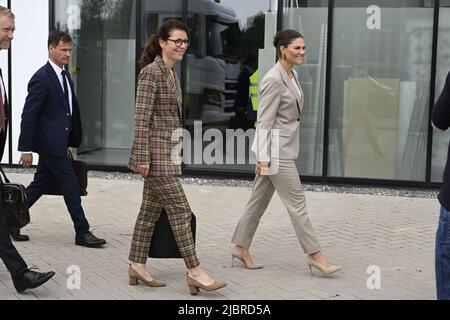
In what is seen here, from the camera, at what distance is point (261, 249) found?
253 inches

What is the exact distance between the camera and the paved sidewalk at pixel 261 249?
5.09 metres

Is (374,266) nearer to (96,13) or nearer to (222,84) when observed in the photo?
(222,84)

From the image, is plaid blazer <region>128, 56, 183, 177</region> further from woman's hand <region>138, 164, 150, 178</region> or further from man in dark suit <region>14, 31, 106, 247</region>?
man in dark suit <region>14, 31, 106, 247</region>

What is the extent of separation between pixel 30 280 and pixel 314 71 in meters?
6.20

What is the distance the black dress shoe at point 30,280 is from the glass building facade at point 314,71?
564 cm

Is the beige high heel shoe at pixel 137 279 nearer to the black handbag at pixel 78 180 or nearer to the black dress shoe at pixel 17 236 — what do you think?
the black handbag at pixel 78 180

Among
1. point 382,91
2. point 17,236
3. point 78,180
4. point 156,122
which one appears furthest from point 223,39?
point 156,122

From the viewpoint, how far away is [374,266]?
5.85 meters

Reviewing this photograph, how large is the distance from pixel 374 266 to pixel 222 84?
5047 mm

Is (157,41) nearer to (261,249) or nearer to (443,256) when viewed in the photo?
(261,249)

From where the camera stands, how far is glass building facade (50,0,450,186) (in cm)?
963

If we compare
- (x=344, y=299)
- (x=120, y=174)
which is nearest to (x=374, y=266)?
(x=344, y=299)

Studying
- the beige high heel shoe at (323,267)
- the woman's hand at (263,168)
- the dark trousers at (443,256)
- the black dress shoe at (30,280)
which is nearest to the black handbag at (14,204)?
the black dress shoe at (30,280)

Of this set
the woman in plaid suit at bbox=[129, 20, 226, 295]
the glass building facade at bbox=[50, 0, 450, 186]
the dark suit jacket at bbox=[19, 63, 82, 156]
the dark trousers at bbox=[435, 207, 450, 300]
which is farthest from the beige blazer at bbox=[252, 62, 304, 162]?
the glass building facade at bbox=[50, 0, 450, 186]
